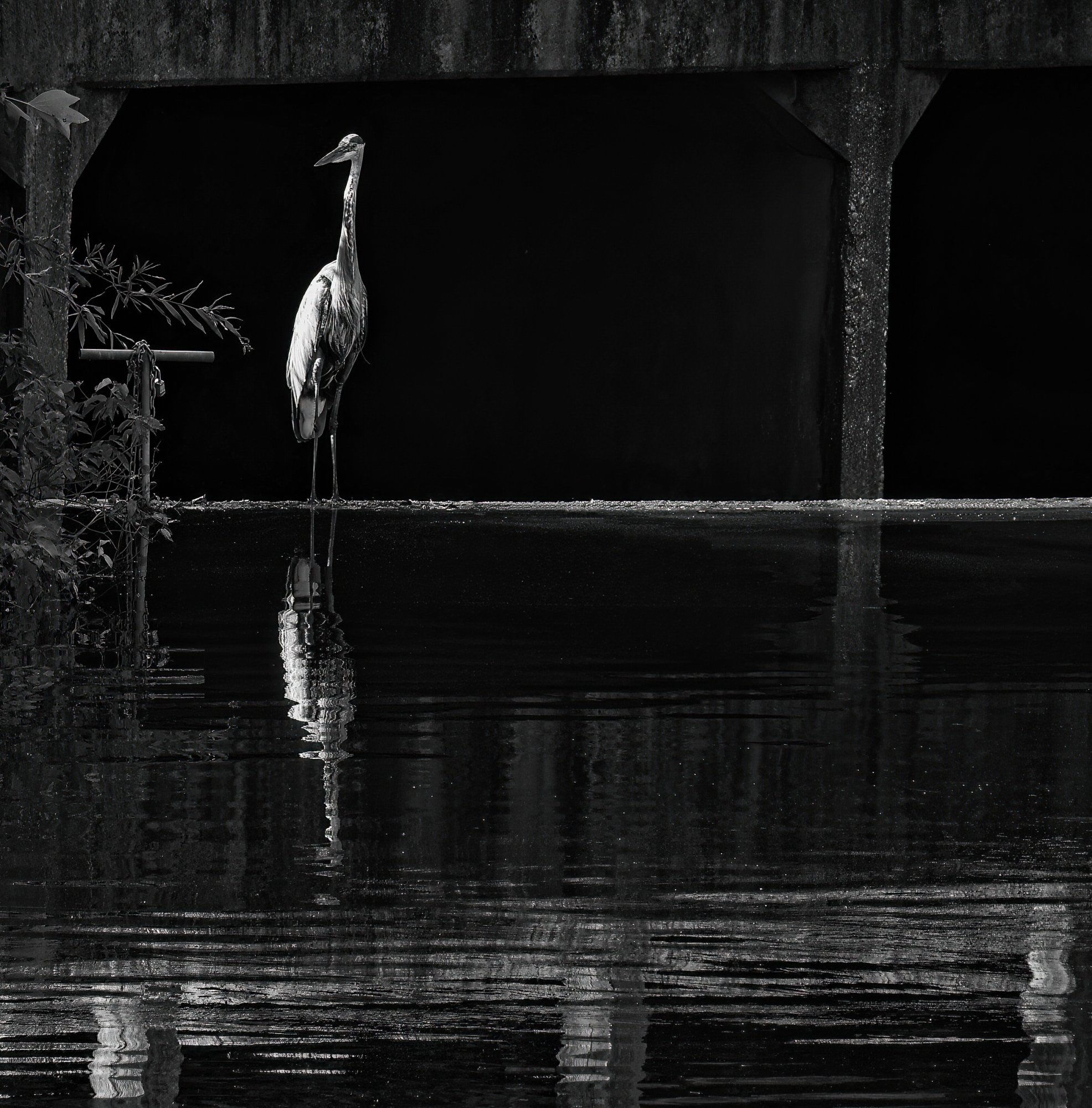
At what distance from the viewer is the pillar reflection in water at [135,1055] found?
2.65 m

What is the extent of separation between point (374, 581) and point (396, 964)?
5485mm

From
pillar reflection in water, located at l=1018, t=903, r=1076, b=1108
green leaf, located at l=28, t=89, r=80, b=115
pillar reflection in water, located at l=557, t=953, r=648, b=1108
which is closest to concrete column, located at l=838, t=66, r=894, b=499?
green leaf, located at l=28, t=89, r=80, b=115

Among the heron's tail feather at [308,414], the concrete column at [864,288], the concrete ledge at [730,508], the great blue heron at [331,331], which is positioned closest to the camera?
the concrete ledge at [730,508]

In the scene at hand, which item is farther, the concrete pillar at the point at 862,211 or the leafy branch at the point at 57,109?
the concrete pillar at the point at 862,211

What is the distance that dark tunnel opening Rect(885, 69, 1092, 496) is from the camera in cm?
1341

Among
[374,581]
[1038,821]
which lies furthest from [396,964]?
[374,581]

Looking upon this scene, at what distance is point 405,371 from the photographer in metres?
13.8

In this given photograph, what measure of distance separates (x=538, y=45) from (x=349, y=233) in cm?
156

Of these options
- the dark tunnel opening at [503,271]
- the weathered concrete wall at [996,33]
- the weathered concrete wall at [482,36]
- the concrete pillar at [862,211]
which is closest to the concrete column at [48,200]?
the weathered concrete wall at [482,36]

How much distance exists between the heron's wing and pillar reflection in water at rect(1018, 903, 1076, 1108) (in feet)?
31.2

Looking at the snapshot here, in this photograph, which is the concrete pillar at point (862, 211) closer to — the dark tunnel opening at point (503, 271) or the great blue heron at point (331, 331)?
the dark tunnel opening at point (503, 271)

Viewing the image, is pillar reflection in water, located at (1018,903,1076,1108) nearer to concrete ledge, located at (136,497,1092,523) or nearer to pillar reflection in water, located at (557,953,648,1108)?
pillar reflection in water, located at (557,953,648,1108)

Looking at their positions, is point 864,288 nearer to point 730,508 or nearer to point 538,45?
→ point 730,508

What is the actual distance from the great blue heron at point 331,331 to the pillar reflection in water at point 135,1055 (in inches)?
385
